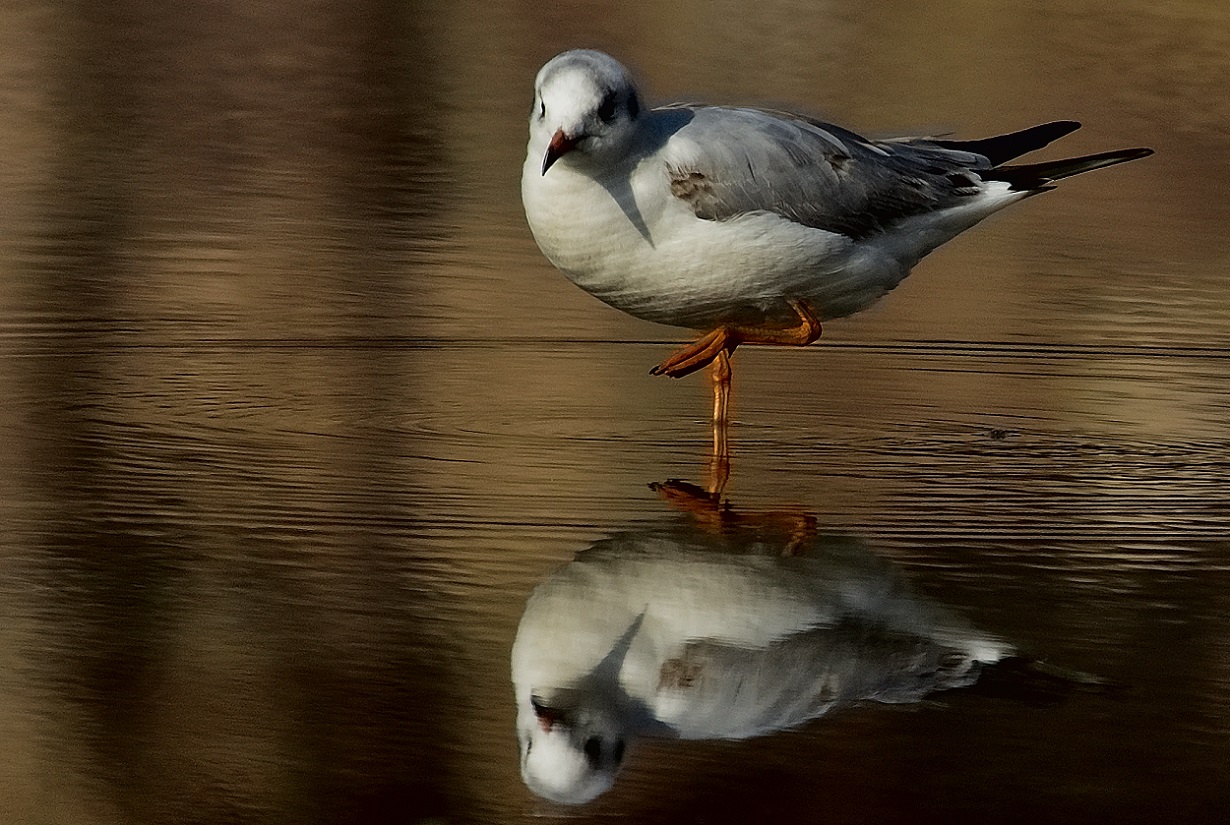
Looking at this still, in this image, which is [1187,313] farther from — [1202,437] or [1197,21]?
[1197,21]

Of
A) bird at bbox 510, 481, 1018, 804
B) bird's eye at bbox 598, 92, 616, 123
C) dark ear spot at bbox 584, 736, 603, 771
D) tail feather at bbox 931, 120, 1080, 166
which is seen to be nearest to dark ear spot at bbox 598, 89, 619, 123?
bird's eye at bbox 598, 92, 616, 123

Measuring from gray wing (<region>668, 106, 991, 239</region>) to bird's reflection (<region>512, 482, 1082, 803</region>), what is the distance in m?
1.25

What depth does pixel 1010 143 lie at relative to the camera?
25.5 ft

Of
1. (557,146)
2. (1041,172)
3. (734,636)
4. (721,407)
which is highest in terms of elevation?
(557,146)

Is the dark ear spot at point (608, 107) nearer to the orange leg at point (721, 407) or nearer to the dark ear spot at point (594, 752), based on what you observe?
the orange leg at point (721, 407)

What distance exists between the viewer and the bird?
4.14m

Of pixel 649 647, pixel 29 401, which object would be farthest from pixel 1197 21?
pixel 649 647

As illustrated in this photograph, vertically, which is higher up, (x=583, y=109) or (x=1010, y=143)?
(x=583, y=109)

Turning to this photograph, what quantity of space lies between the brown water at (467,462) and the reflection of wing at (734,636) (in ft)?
0.33

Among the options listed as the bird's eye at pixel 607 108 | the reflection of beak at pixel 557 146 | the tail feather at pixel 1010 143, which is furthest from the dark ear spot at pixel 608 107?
the tail feather at pixel 1010 143

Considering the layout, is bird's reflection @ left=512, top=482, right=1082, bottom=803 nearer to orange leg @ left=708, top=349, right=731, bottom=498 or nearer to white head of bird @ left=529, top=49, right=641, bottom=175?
orange leg @ left=708, top=349, right=731, bottom=498

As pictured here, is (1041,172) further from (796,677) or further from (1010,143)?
(796,677)

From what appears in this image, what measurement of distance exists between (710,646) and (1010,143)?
369 centimetres

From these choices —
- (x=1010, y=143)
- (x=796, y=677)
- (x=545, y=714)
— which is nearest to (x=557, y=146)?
(x=796, y=677)
